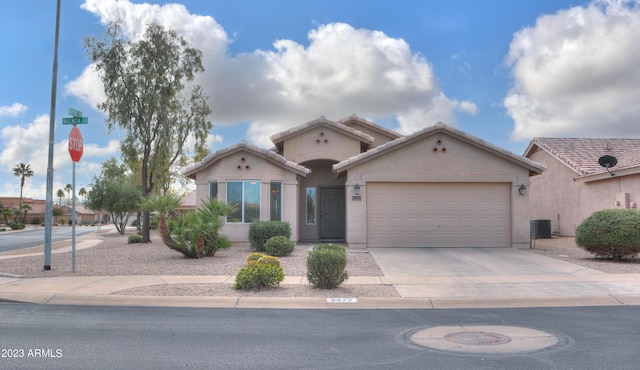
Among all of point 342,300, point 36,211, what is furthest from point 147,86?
point 36,211

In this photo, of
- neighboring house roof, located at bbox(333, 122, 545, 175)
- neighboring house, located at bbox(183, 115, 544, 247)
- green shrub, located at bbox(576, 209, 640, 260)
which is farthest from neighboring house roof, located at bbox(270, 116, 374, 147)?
green shrub, located at bbox(576, 209, 640, 260)

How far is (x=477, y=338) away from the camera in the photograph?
6914 millimetres

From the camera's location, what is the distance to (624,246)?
14227 millimetres

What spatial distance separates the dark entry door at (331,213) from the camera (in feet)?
74.1

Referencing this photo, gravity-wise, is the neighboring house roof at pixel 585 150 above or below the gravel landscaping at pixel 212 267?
above

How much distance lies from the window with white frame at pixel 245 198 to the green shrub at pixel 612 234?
1104cm

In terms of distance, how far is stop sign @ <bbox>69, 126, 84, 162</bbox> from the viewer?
42.2ft

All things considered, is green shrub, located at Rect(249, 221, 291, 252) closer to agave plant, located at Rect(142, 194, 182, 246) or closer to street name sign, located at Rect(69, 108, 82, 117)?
agave plant, located at Rect(142, 194, 182, 246)

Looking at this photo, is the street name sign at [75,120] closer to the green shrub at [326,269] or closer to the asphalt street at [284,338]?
the asphalt street at [284,338]

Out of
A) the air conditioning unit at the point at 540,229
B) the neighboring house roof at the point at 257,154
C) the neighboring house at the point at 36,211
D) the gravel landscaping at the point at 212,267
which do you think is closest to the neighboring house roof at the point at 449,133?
the neighboring house roof at the point at 257,154

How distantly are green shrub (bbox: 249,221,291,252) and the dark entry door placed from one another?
503 centimetres

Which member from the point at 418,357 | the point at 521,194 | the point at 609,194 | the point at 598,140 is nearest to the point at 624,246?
the point at 521,194

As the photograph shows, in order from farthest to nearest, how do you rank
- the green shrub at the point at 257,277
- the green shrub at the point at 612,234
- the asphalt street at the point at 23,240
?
the asphalt street at the point at 23,240
the green shrub at the point at 612,234
the green shrub at the point at 257,277

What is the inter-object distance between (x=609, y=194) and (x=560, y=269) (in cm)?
1062
